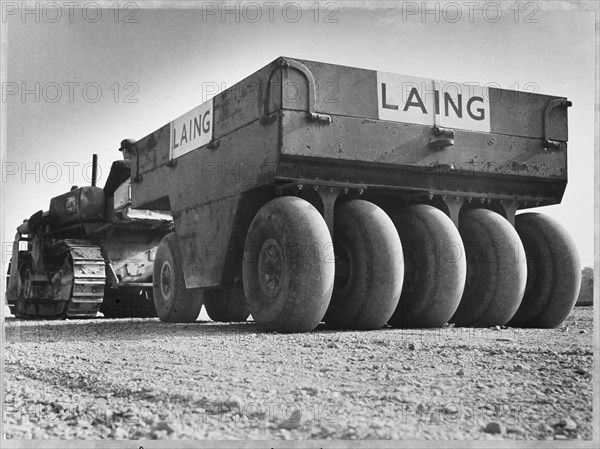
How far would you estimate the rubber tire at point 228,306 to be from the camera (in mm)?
10148

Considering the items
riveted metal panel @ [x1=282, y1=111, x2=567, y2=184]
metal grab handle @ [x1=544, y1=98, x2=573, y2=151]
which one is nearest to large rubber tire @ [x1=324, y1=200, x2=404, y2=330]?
riveted metal panel @ [x1=282, y1=111, x2=567, y2=184]

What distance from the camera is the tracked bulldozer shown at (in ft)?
39.4

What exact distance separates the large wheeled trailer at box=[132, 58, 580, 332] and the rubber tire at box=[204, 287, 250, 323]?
1727mm

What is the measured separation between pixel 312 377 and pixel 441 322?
Result: 10.1 feet

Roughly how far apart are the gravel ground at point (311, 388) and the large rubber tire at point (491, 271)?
3.25 ft

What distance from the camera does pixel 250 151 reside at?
7.11 m

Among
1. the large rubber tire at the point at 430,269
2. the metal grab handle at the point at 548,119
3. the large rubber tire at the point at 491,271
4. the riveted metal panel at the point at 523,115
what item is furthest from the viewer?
the metal grab handle at the point at 548,119

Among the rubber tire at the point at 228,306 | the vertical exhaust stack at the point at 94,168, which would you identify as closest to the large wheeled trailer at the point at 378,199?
the rubber tire at the point at 228,306

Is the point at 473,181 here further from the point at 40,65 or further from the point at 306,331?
the point at 40,65

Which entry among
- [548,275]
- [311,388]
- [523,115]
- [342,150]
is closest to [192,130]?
[342,150]

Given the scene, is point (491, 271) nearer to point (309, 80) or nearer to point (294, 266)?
point (294, 266)

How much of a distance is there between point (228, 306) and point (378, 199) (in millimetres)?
3240

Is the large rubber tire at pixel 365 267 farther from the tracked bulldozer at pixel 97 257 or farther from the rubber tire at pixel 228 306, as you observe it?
the tracked bulldozer at pixel 97 257

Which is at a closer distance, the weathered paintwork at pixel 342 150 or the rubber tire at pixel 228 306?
the weathered paintwork at pixel 342 150
